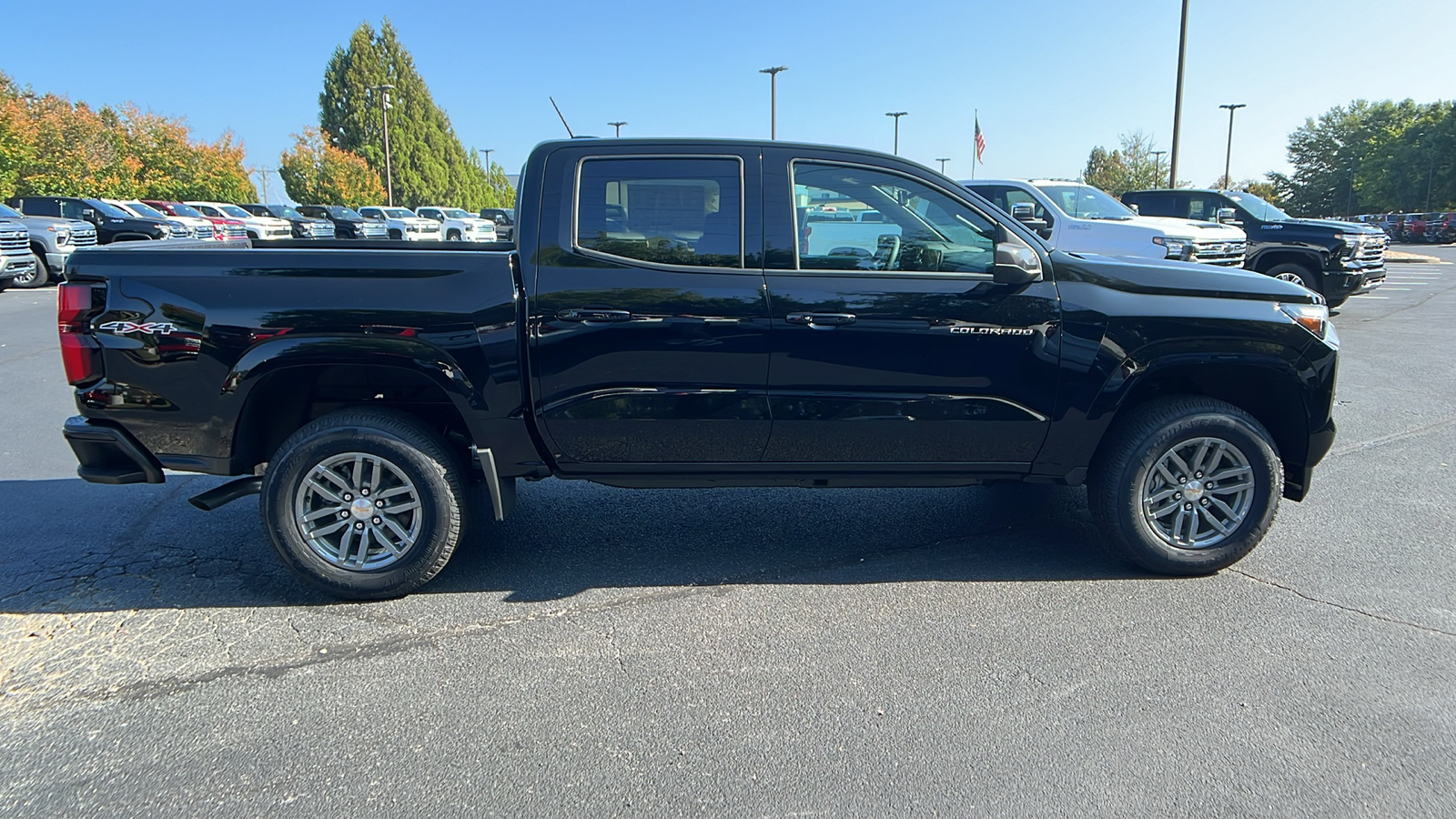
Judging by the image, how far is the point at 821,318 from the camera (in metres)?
3.78

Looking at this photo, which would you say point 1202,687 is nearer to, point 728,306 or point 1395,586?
point 1395,586

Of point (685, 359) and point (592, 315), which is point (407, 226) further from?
point (685, 359)

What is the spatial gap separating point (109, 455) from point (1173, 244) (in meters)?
10.9

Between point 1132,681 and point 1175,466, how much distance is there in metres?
1.24

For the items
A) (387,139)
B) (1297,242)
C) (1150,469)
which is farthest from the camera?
(387,139)

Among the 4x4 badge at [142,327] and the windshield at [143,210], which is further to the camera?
the windshield at [143,210]

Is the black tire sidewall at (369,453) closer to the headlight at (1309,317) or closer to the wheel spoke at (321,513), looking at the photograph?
the wheel spoke at (321,513)

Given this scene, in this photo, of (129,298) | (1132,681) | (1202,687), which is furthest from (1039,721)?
(129,298)

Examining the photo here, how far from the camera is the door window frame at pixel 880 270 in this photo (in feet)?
12.6

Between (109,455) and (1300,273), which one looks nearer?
(109,455)

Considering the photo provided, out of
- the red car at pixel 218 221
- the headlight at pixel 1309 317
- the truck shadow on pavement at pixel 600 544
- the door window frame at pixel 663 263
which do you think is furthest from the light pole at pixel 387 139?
the headlight at pixel 1309 317

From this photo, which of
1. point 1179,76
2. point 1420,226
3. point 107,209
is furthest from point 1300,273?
point 1420,226

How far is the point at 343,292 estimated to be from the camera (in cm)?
366

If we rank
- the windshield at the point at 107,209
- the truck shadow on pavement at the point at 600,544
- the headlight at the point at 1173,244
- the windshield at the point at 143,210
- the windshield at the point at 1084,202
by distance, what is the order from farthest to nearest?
the windshield at the point at 143,210
the windshield at the point at 107,209
the windshield at the point at 1084,202
the headlight at the point at 1173,244
the truck shadow on pavement at the point at 600,544
